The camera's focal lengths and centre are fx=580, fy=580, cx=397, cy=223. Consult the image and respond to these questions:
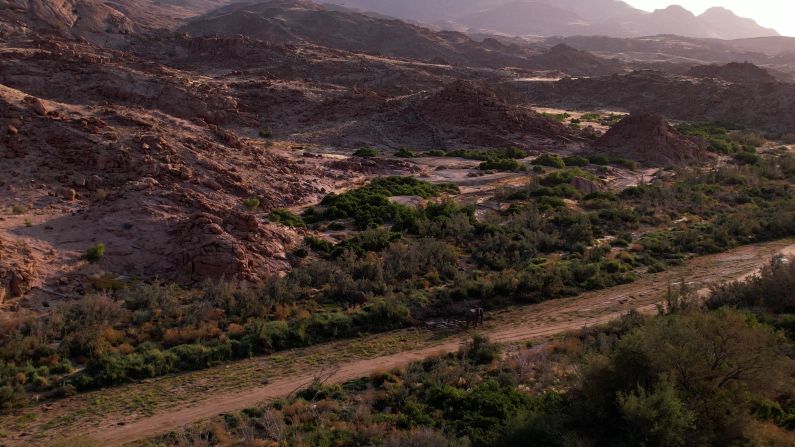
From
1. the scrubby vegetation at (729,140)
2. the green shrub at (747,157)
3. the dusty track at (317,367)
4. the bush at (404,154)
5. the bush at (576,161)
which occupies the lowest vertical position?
the dusty track at (317,367)

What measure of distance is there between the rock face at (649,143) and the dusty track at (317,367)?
19.1m

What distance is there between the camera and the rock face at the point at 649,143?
3519cm

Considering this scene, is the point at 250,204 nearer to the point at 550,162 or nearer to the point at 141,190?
the point at 141,190

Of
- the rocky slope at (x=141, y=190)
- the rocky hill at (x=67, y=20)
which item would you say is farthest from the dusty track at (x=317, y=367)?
the rocky hill at (x=67, y=20)

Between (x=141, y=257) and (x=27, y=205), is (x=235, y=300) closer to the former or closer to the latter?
(x=141, y=257)

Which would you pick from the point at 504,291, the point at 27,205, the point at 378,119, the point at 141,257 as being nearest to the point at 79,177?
the point at 27,205

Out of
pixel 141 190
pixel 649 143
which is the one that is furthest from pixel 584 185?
pixel 141 190

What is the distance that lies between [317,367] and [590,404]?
5.44 meters

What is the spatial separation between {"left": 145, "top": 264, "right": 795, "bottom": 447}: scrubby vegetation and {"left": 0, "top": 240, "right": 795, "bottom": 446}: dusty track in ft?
2.24

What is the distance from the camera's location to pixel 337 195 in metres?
23.5

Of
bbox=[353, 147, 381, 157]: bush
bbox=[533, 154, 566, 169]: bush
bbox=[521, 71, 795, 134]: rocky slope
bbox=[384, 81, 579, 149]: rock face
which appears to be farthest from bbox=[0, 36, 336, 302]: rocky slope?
bbox=[521, 71, 795, 134]: rocky slope

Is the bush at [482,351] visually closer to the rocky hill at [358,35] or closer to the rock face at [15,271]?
the rock face at [15,271]

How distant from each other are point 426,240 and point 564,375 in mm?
8567

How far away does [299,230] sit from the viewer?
19.2 m
